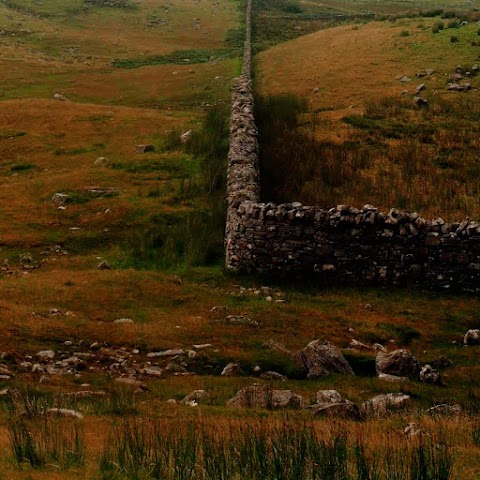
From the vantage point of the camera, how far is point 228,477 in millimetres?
5289

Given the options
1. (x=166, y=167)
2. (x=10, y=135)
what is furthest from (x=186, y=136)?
(x=10, y=135)

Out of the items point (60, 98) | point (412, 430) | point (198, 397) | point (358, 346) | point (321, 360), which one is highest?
point (60, 98)

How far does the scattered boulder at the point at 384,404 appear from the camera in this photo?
8.18 metres

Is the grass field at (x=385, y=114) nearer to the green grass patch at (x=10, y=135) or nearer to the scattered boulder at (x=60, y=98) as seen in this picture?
the scattered boulder at (x=60, y=98)

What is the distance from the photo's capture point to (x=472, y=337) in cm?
1227

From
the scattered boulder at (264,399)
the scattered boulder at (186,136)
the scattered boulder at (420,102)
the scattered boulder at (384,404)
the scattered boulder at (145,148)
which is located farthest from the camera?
the scattered boulder at (420,102)

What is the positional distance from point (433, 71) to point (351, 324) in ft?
82.5

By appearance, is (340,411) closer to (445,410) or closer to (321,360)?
(445,410)

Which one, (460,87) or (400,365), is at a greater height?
(460,87)

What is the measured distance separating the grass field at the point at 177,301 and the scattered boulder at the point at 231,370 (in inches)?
5.5

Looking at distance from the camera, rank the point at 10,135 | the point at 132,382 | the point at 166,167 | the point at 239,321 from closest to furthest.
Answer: the point at 132,382 → the point at 239,321 → the point at 166,167 → the point at 10,135

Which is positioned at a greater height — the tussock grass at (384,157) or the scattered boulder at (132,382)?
the tussock grass at (384,157)

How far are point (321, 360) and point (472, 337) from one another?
141 inches

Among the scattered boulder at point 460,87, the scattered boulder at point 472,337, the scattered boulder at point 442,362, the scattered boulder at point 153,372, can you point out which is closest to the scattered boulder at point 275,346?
the scattered boulder at point 153,372
